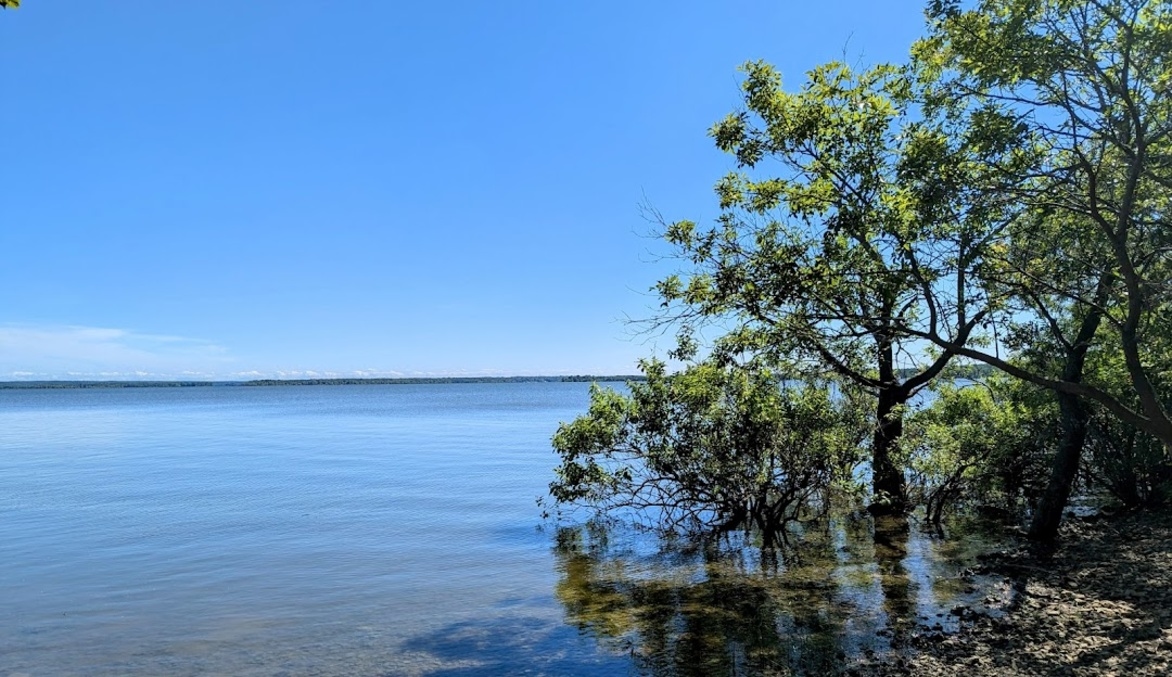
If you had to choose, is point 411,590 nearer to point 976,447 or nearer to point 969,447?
point 969,447

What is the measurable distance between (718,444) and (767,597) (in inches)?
172

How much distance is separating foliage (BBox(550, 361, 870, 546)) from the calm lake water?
1288 mm

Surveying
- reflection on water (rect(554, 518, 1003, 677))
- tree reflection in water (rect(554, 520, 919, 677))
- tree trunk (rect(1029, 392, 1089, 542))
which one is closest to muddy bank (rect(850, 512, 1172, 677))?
reflection on water (rect(554, 518, 1003, 677))

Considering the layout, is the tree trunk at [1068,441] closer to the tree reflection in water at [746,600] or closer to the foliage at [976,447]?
the foliage at [976,447]

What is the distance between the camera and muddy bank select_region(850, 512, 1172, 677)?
7.62m

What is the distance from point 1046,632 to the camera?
8.62 meters

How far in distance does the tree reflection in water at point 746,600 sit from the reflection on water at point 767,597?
2 centimetres

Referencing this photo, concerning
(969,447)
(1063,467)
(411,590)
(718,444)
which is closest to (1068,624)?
(1063,467)

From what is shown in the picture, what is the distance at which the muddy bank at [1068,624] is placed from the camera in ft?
25.0

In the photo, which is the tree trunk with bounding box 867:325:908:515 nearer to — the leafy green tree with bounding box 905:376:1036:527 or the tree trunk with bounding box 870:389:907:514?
the tree trunk with bounding box 870:389:907:514

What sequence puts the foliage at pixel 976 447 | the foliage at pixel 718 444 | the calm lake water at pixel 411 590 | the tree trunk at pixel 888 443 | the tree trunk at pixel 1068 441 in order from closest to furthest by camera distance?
the calm lake water at pixel 411 590, the tree trunk at pixel 1068 441, the foliage at pixel 718 444, the tree trunk at pixel 888 443, the foliage at pixel 976 447

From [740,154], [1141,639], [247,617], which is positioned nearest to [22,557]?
[247,617]

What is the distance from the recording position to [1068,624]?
8.78 m

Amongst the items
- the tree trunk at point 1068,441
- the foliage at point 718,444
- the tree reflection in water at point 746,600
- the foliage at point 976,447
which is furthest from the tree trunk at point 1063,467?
the foliage at point 718,444
